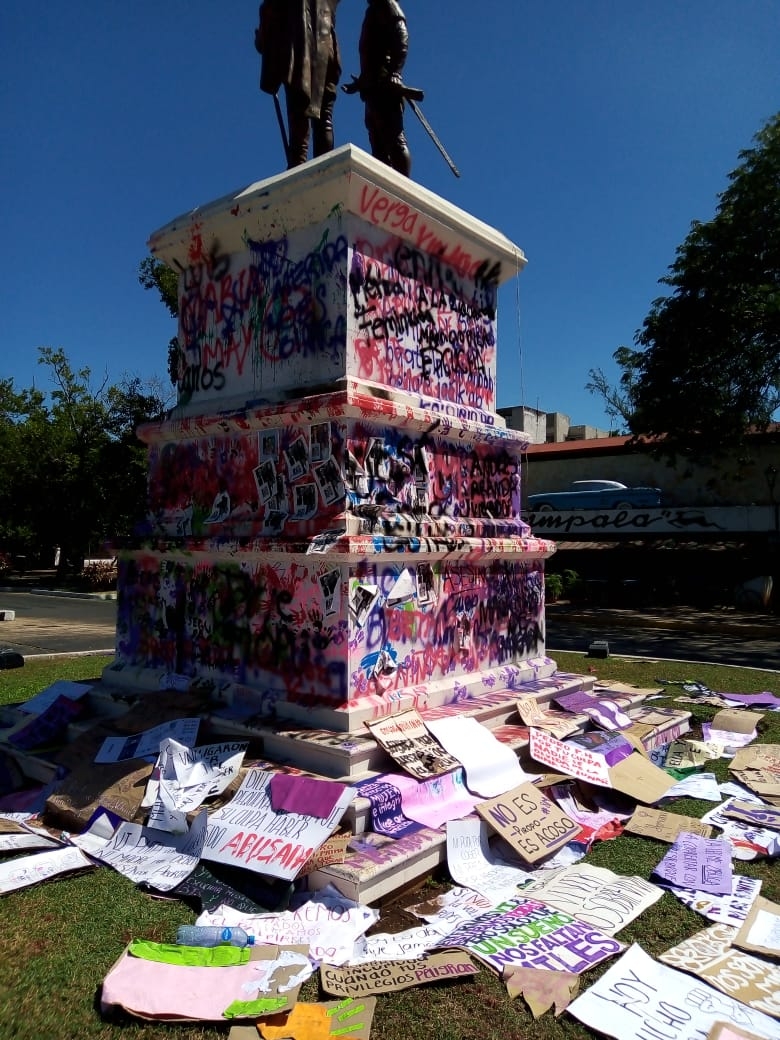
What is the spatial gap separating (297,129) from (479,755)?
15.2 ft

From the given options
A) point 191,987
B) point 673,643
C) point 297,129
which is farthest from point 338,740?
point 673,643

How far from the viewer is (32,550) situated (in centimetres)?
4259

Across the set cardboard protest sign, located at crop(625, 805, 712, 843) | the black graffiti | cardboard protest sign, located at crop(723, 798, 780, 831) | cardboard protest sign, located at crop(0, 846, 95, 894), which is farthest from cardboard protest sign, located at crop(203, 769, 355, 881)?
the black graffiti

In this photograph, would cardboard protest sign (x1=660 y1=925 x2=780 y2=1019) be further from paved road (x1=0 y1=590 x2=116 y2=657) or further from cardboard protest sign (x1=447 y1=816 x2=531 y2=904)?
paved road (x1=0 y1=590 x2=116 y2=657)

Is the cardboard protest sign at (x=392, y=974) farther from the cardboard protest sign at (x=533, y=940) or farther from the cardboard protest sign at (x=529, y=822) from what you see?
the cardboard protest sign at (x=529, y=822)

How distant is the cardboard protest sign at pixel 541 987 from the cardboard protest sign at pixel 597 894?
1.30 feet

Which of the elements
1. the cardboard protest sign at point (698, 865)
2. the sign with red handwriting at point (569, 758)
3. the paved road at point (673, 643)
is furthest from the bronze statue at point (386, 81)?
the paved road at point (673, 643)

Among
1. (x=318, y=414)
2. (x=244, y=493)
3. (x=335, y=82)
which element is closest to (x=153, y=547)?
(x=244, y=493)

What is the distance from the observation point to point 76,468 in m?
29.5

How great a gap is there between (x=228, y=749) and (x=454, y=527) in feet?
6.82

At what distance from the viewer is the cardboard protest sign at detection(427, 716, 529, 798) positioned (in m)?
4.03

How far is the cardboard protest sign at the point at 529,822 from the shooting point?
3.60 meters

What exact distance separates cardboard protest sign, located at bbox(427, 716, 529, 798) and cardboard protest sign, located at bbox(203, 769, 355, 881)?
33.5 inches

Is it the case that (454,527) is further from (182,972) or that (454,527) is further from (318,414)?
(182,972)
